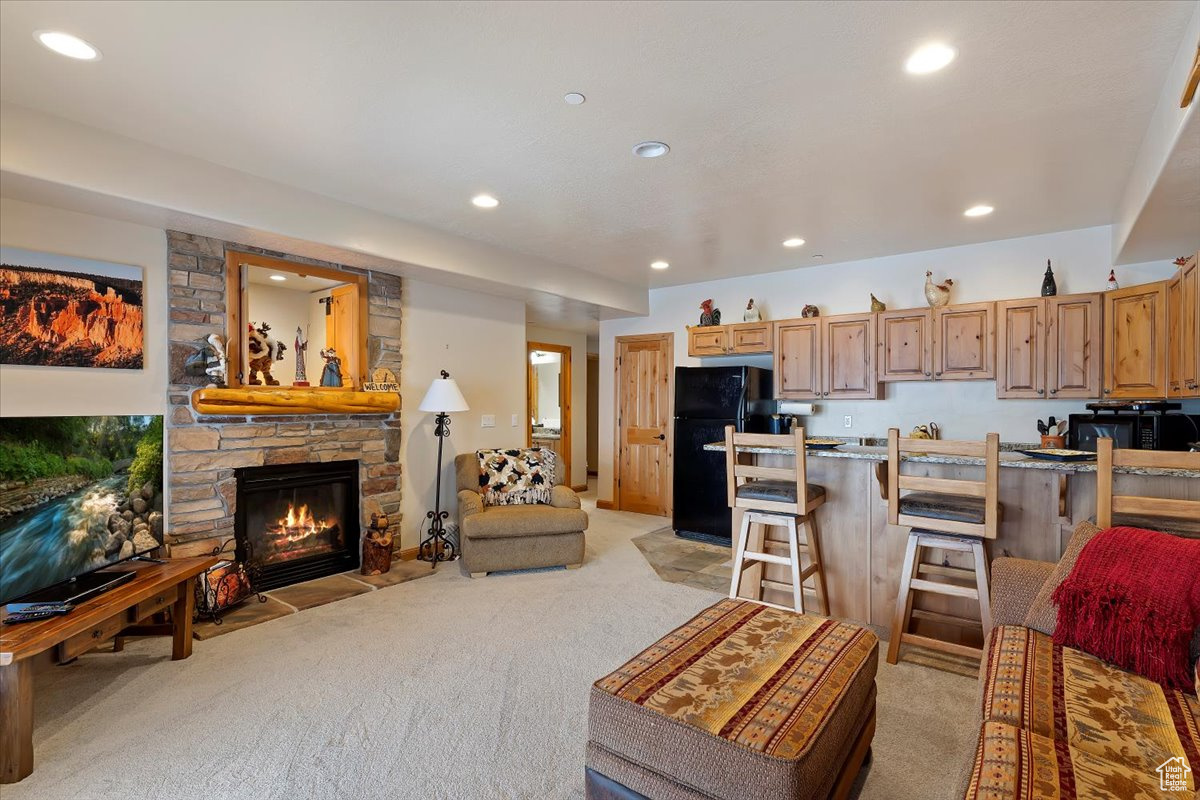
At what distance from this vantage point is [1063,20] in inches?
71.5

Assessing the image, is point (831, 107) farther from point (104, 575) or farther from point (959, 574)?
point (104, 575)

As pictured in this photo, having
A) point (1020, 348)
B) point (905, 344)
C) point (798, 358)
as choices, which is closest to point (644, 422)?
point (798, 358)

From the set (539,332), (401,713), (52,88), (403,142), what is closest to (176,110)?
(52,88)

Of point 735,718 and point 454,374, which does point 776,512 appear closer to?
point 735,718

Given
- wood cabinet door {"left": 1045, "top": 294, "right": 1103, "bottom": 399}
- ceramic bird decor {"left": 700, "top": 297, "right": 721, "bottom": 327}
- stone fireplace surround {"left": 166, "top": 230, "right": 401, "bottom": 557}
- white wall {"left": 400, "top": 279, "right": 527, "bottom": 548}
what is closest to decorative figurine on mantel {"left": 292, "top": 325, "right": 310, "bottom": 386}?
stone fireplace surround {"left": 166, "top": 230, "right": 401, "bottom": 557}

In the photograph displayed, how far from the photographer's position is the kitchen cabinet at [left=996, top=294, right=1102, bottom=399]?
148 inches

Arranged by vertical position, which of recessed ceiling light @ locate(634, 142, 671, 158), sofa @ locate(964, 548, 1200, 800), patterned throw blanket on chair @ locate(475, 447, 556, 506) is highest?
recessed ceiling light @ locate(634, 142, 671, 158)

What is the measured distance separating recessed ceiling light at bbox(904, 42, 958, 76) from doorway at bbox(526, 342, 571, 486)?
5.41 meters

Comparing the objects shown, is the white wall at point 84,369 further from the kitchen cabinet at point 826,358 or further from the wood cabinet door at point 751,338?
the kitchen cabinet at point 826,358


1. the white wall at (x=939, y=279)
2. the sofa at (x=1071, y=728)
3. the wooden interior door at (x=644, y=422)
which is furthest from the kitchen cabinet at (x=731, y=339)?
the sofa at (x=1071, y=728)

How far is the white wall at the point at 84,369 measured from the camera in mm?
2639

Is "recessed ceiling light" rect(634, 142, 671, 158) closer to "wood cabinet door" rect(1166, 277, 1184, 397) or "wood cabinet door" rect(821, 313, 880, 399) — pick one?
"wood cabinet door" rect(821, 313, 880, 399)

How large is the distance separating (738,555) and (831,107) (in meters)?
2.25

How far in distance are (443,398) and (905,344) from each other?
3.68 m
